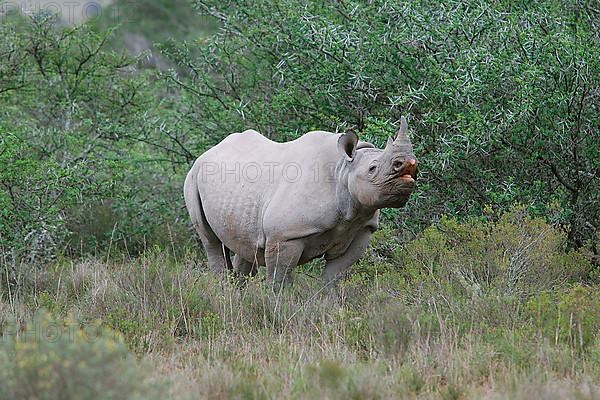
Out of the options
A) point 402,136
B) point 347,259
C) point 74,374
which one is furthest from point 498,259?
point 74,374

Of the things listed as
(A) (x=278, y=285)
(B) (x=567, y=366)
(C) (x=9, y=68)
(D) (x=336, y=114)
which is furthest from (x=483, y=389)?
(C) (x=9, y=68)

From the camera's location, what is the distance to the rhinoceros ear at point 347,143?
7.38m

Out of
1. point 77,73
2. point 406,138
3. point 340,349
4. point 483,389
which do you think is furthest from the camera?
point 77,73

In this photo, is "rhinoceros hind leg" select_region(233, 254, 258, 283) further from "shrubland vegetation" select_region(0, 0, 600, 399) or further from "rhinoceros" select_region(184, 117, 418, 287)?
"shrubland vegetation" select_region(0, 0, 600, 399)

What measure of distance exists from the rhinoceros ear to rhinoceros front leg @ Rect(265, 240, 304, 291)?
804mm

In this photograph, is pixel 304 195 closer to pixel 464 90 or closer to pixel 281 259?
pixel 281 259

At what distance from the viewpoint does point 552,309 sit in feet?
21.9

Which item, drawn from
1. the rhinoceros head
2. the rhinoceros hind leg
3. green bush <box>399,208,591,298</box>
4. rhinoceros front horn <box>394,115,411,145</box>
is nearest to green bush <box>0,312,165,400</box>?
the rhinoceros head

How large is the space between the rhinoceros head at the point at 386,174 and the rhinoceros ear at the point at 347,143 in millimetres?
75

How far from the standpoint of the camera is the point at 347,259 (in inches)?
313

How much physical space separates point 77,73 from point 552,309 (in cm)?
807

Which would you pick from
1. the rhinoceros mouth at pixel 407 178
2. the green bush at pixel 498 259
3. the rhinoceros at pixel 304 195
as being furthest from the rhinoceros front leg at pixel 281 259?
the rhinoceros mouth at pixel 407 178

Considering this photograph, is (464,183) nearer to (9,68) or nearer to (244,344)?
(244,344)

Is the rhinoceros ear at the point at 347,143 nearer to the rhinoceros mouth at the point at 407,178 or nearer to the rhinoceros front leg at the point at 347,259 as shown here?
the rhinoceros mouth at the point at 407,178
